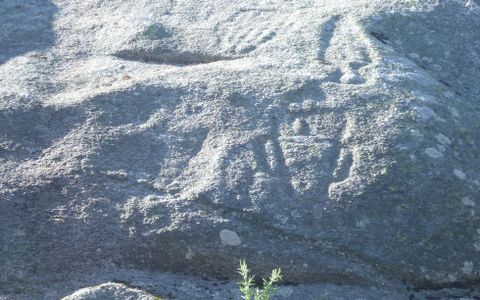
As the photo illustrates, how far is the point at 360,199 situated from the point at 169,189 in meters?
0.85

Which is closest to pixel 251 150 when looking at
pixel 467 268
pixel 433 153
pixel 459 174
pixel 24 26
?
pixel 433 153

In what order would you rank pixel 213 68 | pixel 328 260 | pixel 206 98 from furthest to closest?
1. pixel 213 68
2. pixel 206 98
3. pixel 328 260

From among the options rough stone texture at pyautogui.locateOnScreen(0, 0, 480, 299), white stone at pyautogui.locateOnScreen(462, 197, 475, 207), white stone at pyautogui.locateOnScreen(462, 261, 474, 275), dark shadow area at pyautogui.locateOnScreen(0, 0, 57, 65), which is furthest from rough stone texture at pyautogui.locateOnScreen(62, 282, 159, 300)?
dark shadow area at pyautogui.locateOnScreen(0, 0, 57, 65)

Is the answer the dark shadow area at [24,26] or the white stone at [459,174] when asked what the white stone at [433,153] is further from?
the dark shadow area at [24,26]

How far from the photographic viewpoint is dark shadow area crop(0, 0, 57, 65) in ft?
14.3

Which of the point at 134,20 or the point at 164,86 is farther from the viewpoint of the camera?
the point at 134,20

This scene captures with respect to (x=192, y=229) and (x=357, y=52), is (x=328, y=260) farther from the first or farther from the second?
(x=357, y=52)

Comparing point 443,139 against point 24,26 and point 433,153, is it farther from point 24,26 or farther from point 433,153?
point 24,26

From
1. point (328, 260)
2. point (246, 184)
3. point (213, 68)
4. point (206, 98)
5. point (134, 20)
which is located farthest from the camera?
point (134, 20)

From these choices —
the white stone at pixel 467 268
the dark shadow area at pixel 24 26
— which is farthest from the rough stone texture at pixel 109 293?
the dark shadow area at pixel 24 26

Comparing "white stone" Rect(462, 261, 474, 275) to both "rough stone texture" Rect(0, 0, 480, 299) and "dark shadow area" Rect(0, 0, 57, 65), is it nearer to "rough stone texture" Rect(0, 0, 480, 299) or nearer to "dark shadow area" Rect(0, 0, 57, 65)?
"rough stone texture" Rect(0, 0, 480, 299)

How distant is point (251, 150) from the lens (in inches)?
132

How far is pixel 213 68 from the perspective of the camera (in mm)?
3902

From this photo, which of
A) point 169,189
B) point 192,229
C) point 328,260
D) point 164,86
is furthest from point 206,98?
point 328,260
